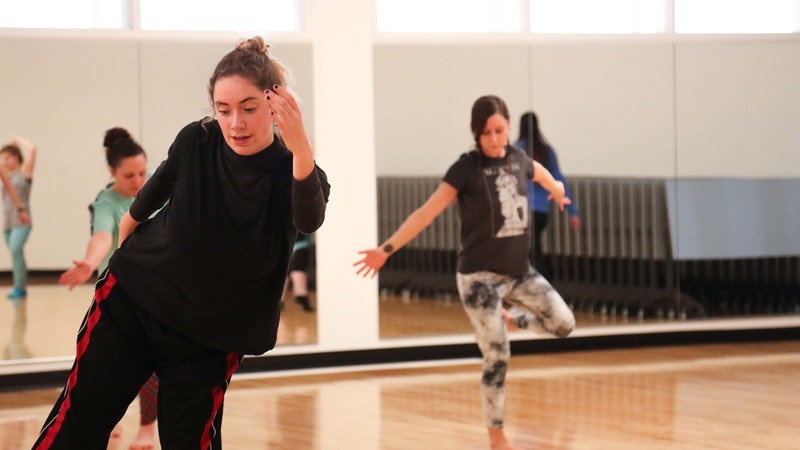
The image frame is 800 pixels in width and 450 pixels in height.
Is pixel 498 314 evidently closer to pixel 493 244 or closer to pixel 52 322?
pixel 493 244

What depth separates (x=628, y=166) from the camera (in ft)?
25.6

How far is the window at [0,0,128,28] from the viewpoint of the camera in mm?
6848

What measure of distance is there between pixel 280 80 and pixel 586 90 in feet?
17.1

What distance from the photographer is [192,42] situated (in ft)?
23.2

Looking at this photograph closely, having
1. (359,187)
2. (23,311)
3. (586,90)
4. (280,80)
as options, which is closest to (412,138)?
(359,187)

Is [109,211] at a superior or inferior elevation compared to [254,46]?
inferior

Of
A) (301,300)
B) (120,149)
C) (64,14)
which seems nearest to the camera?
(120,149)

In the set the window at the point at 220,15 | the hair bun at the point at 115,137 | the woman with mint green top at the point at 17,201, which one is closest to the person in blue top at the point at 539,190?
the window at the point at 220,15

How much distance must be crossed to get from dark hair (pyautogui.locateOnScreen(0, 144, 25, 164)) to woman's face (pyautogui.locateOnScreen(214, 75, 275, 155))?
436cm

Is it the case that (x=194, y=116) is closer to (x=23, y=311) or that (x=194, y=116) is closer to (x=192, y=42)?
(x=192, y=42)

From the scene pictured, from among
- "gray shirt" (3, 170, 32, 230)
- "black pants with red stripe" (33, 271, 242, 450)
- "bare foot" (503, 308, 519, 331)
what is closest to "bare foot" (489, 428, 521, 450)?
"bare foot" (503, 308, 519, 331)

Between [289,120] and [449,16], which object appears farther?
[449,16]

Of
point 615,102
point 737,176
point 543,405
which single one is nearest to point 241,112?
point 543,405

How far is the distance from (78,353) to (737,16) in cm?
632
